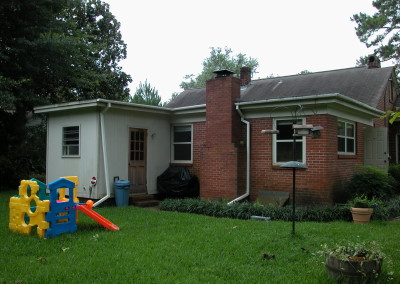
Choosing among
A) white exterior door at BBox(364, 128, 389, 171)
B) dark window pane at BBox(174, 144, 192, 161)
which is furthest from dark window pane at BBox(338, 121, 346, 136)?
dark window pane at BBox(174, 144, 192, 161)

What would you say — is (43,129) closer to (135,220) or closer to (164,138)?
(164,138)

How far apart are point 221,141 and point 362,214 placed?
4420 mm

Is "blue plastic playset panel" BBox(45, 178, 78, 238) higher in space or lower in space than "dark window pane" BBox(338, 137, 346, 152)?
lower

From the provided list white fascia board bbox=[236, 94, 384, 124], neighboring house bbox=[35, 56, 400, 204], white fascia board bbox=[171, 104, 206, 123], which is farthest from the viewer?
white fascia board bbox=[171, 104, 206, 123]

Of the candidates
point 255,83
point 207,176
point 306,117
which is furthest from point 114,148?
point 255,83

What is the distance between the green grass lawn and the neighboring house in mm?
2499

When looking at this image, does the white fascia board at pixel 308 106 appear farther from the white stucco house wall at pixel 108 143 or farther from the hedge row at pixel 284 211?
the hedge row at pixel 284 211

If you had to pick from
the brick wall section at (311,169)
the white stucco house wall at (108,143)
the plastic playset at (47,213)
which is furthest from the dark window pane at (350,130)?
the plastic playset at (47,213)

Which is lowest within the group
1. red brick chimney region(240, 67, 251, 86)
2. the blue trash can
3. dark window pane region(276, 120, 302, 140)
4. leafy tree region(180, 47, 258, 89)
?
the blue trash can

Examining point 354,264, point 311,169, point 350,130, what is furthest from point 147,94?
point 354,264

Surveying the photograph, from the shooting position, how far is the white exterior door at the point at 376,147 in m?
12.2

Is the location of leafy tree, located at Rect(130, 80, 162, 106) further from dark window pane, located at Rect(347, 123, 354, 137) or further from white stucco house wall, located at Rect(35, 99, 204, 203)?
dark window pane, located at Rect(347, 123, 354, 137)

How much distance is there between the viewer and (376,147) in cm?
1234

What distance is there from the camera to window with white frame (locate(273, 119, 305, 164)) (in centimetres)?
1035
